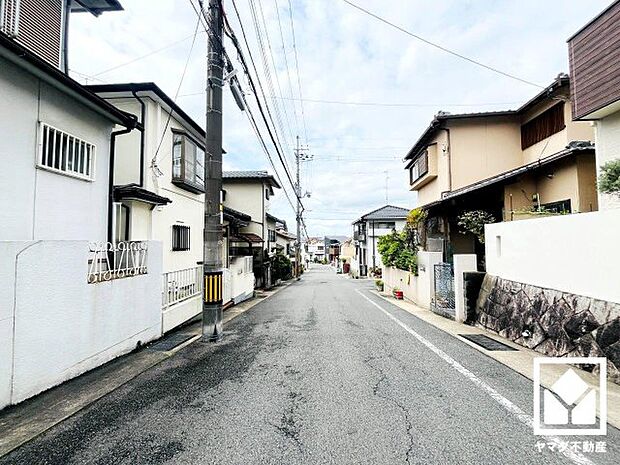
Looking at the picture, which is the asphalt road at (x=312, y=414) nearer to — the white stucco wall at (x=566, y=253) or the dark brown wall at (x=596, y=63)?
the white stucco wall at (x=566, y=253)

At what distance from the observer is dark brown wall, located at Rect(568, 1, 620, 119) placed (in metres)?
7.17

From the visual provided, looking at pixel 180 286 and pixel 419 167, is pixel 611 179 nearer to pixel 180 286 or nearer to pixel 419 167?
pixel 180 286

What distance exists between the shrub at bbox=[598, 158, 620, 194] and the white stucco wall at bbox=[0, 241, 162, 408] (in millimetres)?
8969

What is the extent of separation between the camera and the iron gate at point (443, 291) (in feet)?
34.4

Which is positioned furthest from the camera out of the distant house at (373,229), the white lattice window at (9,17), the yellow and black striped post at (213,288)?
the distant house at (373,229)

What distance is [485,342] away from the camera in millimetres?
7125

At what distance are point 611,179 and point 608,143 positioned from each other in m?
2.07

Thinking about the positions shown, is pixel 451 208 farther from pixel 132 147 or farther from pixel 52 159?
pixel 52 159

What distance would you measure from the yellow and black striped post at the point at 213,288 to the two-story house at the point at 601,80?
320 inches

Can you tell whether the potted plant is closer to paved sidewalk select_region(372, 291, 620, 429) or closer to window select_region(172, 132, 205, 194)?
paved sidewalk select_region(372, 291, 620, 429)

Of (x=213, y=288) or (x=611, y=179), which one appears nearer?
(x=611, y=179)

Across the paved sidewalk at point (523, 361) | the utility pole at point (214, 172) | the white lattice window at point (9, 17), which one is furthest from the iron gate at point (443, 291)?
the white lattice window at point (9, 17)

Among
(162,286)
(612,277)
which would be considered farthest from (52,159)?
(612,277)

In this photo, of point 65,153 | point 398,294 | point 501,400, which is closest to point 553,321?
point 501,400
